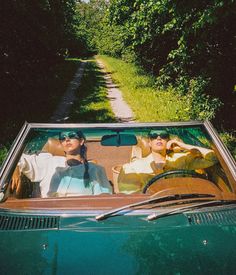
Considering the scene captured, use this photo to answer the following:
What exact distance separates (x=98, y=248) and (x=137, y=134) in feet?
4.68

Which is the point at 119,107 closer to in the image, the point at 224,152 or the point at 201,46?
the point at 201,46

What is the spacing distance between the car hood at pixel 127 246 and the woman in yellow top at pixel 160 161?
748mm

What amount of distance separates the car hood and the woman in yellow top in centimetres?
75

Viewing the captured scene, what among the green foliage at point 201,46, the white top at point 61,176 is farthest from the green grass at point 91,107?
the white top at point 61,176

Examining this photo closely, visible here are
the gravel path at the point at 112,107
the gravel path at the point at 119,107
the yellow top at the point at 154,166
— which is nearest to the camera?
the yellow top at the point at 154,166

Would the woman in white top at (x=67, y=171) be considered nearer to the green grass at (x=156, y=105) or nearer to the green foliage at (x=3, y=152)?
the green foliage at (x=3, y=152)

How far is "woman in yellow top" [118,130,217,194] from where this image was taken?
A: 3412 millimetres

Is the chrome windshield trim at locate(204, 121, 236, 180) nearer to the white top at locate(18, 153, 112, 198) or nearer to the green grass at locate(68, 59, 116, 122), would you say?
the white top at locate(18, 153, 112, 198)

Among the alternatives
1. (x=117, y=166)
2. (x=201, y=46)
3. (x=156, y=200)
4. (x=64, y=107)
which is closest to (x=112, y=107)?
(x=64, y=107)

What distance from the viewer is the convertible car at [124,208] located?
2.20m

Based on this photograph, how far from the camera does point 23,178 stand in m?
3.29

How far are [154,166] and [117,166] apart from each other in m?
0.42

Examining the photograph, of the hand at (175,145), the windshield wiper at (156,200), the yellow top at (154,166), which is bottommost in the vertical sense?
the yellow top at (154,166)

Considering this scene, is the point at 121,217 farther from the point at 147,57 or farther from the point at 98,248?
the point at 147,57
